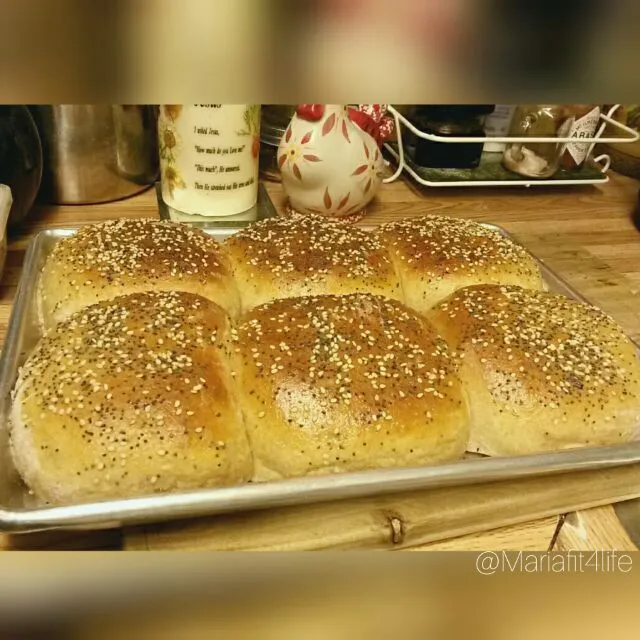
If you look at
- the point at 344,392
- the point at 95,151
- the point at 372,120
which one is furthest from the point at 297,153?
the point at 344,392

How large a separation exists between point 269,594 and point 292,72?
26 centimetres

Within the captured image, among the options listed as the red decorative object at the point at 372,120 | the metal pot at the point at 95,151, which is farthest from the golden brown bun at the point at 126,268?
the red decorative object at the point at 372,120

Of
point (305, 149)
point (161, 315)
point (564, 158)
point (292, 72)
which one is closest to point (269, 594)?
point (292, 72)

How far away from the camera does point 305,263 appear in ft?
3.97

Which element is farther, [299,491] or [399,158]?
[399,158]

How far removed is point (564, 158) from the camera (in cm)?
197

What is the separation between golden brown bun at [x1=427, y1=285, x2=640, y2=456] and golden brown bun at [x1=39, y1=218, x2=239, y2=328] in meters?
0.42

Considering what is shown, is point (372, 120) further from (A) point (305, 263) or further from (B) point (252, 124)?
(A) point (305, 263)

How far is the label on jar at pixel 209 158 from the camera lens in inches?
55.9

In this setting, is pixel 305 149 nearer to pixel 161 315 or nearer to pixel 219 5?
pixel 161 315

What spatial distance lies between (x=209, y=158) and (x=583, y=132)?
1070mm

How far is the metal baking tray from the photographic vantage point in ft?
2.42

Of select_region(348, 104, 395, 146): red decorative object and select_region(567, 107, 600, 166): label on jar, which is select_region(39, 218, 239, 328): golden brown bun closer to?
select_region(348, 104, 395, 146): red decorative object

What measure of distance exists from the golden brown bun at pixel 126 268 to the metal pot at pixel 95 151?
0.40 m
